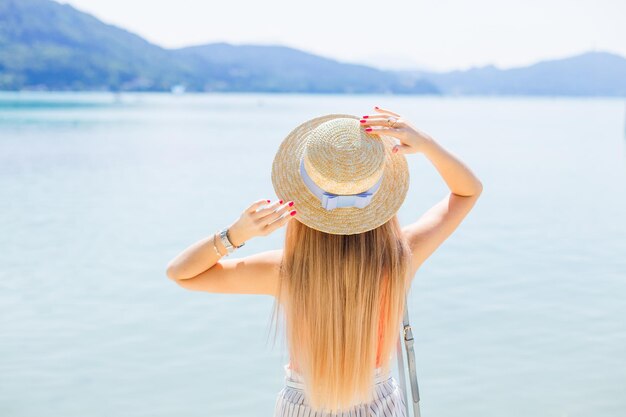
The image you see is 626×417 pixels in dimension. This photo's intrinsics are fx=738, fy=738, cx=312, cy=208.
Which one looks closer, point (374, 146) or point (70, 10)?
point (374, 146)

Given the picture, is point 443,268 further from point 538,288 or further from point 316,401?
point 316,401

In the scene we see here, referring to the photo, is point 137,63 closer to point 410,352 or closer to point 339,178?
point 410,352

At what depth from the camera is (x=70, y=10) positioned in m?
143

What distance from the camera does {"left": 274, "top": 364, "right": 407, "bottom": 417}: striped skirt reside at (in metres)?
1.59

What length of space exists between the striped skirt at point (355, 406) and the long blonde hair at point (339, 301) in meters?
0.03

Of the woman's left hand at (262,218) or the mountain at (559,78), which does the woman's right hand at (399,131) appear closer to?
the woman's left hand at (262,218)

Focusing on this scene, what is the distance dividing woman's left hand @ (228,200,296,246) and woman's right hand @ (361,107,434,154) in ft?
0.79

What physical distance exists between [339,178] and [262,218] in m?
0.17

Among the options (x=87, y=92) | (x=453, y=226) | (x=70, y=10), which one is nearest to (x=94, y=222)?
(x=453, y=226)

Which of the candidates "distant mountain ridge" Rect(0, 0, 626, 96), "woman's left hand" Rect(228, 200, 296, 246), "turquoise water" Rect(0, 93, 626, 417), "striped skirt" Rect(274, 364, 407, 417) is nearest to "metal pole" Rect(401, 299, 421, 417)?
"striped skirt" Rect(274, 364, 407, 417)

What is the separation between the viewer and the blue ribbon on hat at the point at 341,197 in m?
1.43

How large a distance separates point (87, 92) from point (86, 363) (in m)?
102

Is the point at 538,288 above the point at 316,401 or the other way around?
the other way around

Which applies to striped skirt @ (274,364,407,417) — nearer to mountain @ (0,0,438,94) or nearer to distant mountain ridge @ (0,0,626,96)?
distant mountain ridge @ (0,0,626,96)
